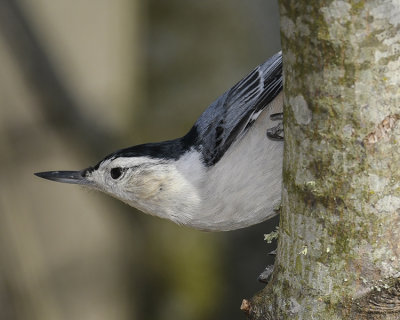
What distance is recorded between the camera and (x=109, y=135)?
120 inches

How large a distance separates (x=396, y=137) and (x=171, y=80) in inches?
91.4

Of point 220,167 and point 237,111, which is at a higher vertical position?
point 237,111

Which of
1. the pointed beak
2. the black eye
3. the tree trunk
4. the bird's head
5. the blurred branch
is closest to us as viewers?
the tree trunk

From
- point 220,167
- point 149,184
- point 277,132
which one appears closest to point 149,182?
point 149,184

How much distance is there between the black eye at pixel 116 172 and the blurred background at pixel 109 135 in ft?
2.66

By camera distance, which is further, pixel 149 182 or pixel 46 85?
pixel 46 85

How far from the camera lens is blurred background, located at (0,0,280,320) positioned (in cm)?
310

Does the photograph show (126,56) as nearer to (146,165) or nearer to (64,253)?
(64,253)

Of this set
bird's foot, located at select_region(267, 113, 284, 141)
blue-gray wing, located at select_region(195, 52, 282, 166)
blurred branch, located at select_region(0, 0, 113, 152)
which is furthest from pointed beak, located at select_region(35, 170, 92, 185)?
bird's foot, located at select_region(267, 113, 284, 141)

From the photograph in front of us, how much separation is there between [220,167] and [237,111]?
23 centimetres

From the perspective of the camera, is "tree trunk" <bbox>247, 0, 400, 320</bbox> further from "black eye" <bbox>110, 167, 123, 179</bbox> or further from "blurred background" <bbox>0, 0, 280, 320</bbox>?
"blurred background" <bbox>0, 0, 280, 320</bbox>

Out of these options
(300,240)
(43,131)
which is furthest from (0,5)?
(300,240)

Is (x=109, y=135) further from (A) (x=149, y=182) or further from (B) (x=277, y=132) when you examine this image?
(B) (x=277, y=132)

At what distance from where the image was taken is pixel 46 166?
3.76 meters
